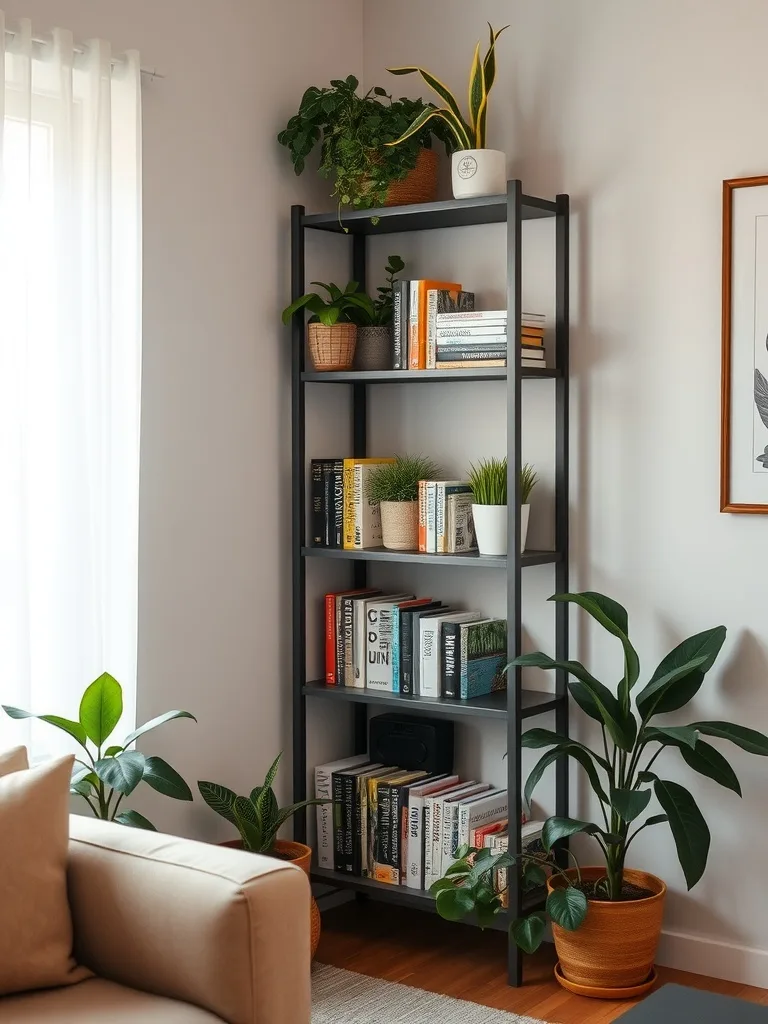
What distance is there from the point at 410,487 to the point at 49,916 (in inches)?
63.2

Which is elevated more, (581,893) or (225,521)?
(225,521)

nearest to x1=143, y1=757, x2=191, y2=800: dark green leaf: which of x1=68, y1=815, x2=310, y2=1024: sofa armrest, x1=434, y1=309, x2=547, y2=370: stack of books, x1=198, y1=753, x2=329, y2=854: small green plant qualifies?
x1=198, y1=753, x2=329, y2=854: small green plant

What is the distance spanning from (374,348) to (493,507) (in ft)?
1.99

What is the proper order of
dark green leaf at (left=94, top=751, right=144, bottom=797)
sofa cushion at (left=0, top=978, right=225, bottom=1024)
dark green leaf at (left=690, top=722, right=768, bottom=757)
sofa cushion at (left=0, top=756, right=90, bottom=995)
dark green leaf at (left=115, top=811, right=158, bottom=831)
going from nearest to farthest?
sofa cushion at (left=0, top=978, right=225, bottom=1024)
sofa cushion at (left=0, top=756, right=90, bottom=995)
dark green leaf at (left=94, top=751, right=144, bottom=797)
dark green leaf at (left=115, top=811, right=158, bottom=831)
dark green leaf at (left=690, top=722, right=768, bottom=757)

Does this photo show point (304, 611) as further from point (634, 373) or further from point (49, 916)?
point (49, 916)

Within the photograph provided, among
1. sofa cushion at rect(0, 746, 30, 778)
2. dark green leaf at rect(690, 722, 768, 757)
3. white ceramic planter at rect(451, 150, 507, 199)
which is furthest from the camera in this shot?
white ceramic planter at rect(451, 150, 507, 199)

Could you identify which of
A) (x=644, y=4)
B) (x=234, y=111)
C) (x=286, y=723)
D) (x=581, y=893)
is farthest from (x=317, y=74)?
(x=581, y=893)

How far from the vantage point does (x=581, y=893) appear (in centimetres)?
295

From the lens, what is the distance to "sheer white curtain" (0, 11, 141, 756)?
269 centimetres

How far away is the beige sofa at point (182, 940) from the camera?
6.47ft

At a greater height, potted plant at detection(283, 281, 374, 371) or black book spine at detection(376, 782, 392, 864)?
potted plant at detection(283, 281, 374, 371)

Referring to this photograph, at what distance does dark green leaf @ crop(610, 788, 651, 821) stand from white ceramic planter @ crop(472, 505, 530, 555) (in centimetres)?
66

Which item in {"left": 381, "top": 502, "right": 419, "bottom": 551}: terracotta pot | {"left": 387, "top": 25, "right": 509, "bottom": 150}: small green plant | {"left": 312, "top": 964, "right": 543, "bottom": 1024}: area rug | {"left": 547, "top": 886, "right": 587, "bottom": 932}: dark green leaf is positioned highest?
{"left": 387, "top": 25, "right": 509, "bottom": 150}: small green plant

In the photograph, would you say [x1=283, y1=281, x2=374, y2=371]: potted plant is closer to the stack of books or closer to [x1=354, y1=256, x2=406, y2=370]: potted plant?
[x1=354, y1=256, x2=406, y2=370]: potted plant
